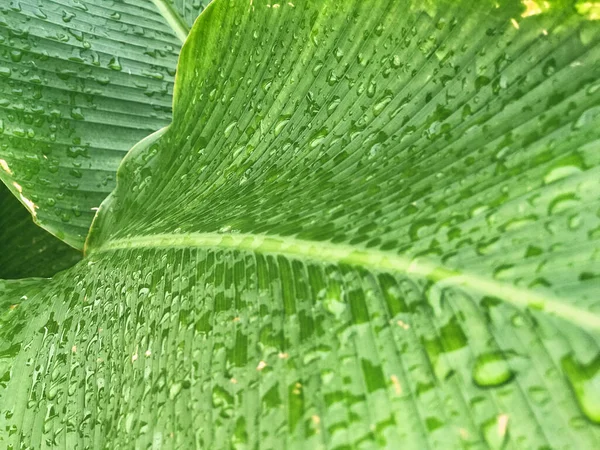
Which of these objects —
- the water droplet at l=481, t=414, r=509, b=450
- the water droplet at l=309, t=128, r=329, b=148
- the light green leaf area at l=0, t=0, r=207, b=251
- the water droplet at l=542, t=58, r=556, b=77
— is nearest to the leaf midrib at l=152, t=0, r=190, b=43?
the light green leaf area at l=0, t=0, r=207, b=251

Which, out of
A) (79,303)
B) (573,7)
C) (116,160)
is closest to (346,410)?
(573,7)

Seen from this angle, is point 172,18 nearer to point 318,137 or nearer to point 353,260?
point 318,137

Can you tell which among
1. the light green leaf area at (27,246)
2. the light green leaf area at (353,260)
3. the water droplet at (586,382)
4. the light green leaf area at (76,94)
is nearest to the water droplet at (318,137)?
the light green leaf area at (353,260)

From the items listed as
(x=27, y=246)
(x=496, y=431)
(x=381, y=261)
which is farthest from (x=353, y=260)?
(x=27, y=246)

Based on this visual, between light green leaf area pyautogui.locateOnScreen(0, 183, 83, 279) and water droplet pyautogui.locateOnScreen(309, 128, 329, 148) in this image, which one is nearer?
water droplet pyautogui.locateOnScreen(309, 128, 329, 148)

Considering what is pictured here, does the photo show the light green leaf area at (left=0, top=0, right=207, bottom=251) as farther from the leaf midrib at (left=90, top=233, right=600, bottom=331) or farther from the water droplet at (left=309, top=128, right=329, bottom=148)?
the water droplet at (left=309, top=128, right=329, bottom=148)

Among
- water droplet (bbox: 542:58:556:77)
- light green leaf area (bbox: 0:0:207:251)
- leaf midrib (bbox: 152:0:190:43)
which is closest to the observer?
water droplet (bbox: 542:58:556:77)

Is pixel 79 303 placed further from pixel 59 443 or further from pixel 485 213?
pixel 485 213
